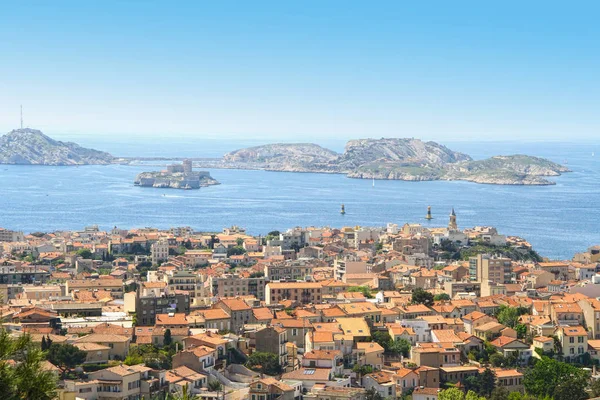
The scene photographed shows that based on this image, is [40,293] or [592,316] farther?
[40,293]

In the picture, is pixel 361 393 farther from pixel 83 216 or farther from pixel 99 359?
pixel 83 216

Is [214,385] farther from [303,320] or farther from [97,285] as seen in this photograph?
[97,285]

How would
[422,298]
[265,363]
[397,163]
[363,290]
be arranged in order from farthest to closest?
[397,163]
[363,290]
[422,298]
[265,363]

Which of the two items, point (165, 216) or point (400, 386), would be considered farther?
point (165, 216)

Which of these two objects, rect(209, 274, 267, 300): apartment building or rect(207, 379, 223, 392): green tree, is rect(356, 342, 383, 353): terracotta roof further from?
rect(209, 274, 267, 300): apartment building

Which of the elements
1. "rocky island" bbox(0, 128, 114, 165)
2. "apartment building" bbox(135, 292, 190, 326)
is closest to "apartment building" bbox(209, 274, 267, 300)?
"apartment building" bbox(135, 292, 190, 326)

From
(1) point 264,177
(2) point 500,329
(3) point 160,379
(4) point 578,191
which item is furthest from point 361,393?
(1) point 264,177

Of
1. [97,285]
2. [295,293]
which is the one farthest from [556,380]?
[97,285]
